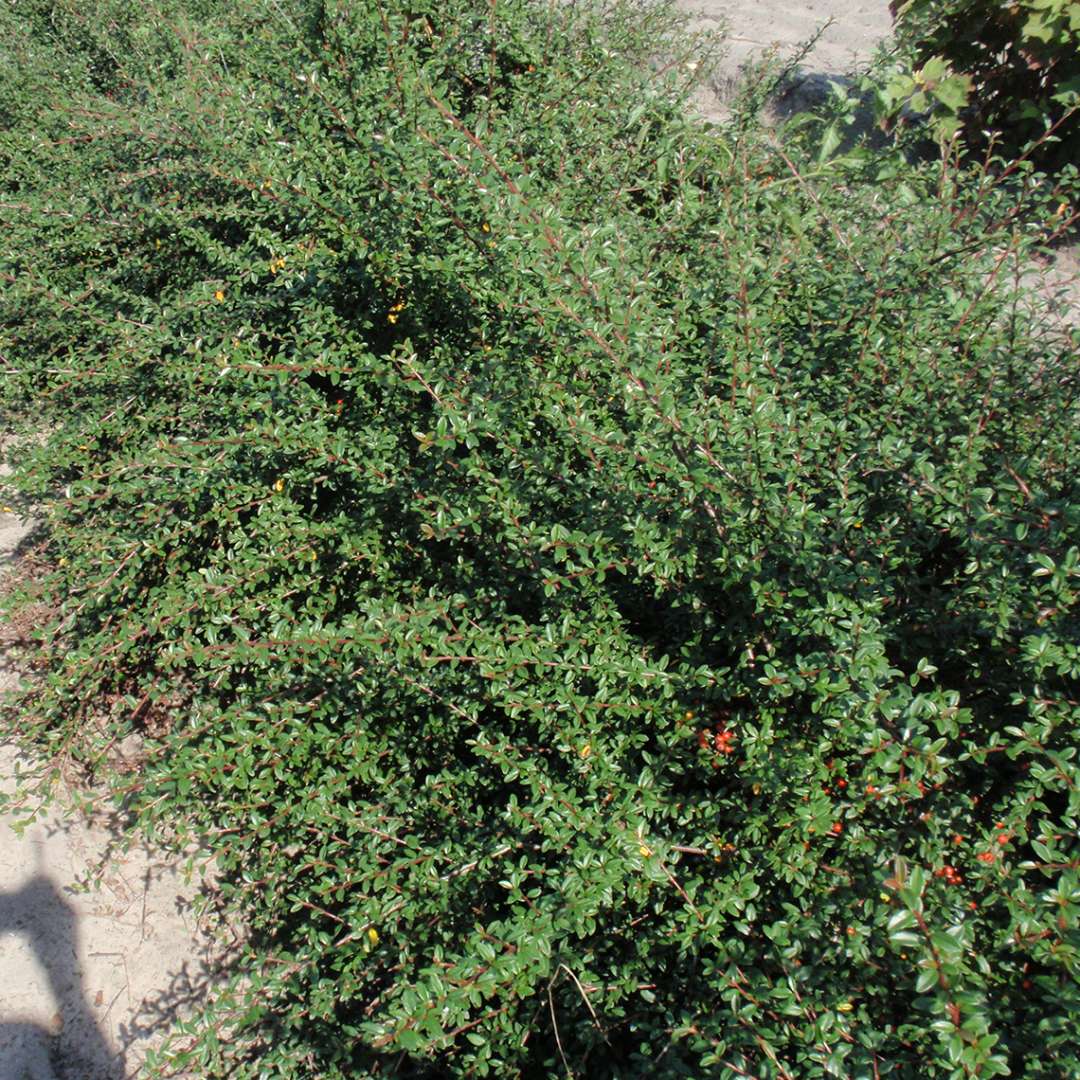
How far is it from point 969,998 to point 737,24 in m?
7.21

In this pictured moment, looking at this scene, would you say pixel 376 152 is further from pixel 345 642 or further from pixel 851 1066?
pixel 851 1066

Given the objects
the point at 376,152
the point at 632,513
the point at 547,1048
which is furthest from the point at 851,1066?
the point at 376,152

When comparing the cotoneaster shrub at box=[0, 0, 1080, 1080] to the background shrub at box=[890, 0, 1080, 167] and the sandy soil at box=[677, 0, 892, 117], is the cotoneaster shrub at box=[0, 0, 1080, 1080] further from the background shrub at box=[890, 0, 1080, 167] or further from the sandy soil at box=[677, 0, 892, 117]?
the sandy soil at box=[677, 0, 892, 117]

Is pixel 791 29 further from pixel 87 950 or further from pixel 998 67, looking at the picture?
pixel 87 950

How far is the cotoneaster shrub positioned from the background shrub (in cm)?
183

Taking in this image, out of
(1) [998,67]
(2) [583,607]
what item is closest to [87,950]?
(2) [583,607]

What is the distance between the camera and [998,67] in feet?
16.0

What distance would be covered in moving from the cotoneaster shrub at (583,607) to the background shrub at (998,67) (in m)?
1.83

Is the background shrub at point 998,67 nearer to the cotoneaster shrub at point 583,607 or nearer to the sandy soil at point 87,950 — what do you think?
the cotoneaster shrub at point 583,607

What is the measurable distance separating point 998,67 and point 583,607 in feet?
13.6

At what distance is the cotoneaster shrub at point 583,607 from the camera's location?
1823 mm

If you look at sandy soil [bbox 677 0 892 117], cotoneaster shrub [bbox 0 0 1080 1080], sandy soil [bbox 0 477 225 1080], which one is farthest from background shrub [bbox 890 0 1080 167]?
sandy soil [bbox 0 477 225 1080]

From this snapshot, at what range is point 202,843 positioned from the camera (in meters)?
2.93

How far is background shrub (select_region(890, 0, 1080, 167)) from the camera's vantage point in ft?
15.0
